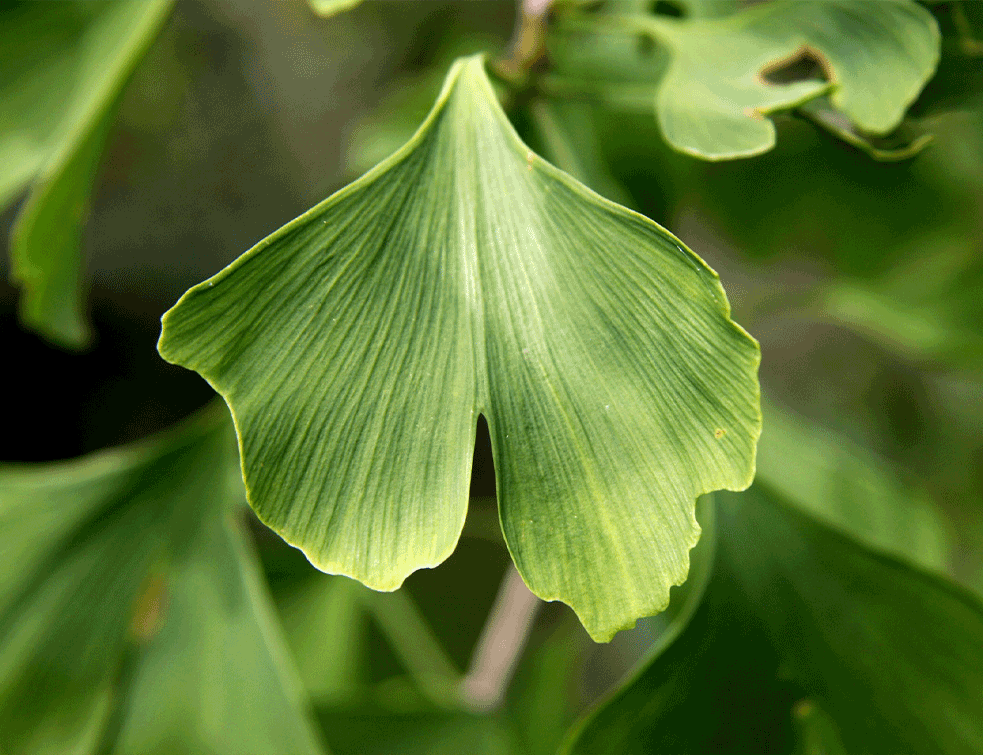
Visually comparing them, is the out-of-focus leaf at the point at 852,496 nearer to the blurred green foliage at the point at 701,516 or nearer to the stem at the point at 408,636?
the blurred green foliage at the point at 701,516

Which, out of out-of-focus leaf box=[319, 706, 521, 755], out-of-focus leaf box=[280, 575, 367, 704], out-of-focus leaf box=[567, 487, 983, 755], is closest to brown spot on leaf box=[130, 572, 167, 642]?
out-of-focus leaf box=[319, 706, 521, 755]

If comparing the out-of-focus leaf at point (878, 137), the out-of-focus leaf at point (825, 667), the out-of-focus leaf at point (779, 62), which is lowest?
the out-of-focus leaf at point (825, 667)

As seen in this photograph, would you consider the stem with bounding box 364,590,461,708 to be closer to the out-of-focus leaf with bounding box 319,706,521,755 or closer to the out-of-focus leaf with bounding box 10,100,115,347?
the out-of-focus leaf with bounding box 319,706,521,755

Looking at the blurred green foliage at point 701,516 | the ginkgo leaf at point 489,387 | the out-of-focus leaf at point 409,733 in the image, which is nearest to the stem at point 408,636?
the blurred green foliage at point 701,516

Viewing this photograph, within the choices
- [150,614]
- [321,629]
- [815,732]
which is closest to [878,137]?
[815,732]

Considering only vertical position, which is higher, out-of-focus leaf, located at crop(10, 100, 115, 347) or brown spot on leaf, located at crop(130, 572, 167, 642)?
out-of-focus leaf, located at crop(10, 100, 115, 347)

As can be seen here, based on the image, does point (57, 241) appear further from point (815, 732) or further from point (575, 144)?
point (815, 732)

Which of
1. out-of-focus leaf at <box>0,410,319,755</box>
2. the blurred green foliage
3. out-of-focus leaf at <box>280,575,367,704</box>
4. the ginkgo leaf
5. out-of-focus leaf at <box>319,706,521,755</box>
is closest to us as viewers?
the ginkgo leaf

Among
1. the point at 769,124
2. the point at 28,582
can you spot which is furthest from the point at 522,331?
the point at 28,582
